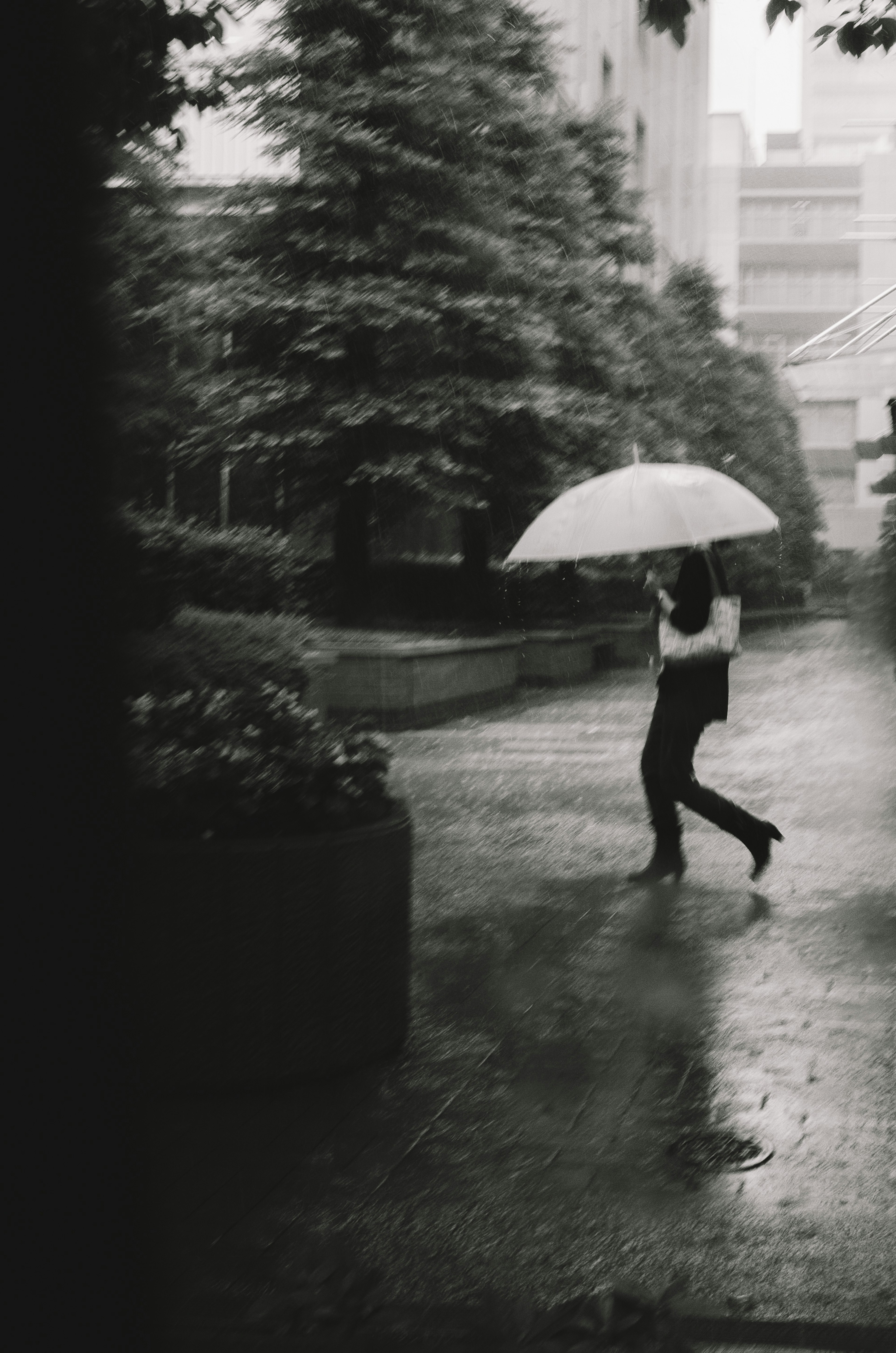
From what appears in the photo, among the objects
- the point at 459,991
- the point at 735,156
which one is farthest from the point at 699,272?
the point at 735,156

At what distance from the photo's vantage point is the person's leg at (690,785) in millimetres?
7492

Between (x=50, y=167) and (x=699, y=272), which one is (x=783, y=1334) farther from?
(x=699, y=272)

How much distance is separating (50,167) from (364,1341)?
262cm

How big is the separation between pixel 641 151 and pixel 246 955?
43.5 metres

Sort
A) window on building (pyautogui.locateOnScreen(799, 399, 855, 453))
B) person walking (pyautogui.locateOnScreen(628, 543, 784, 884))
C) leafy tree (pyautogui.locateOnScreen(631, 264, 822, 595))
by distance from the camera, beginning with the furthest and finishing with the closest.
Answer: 1. window on building (pyautogui.locateOnScreen(799, 399, 855, 453))
2. leafy tree (pyautogui.locateOnScreen(631, 264, 822, 595))
3. person walking (pyautogui.locateOnScreen(628, 543, 784, 884))

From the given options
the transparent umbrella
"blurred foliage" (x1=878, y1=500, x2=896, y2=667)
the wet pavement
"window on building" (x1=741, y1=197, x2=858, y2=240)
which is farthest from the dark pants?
"window on building" (x1=741, y1=197, x2=858, y2=240)

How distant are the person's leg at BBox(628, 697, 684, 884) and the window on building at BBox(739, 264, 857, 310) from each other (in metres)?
103

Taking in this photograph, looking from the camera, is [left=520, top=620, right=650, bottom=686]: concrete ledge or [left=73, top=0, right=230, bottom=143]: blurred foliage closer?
[left=73, top=0, right=230, bottom=143]: blurred foliage

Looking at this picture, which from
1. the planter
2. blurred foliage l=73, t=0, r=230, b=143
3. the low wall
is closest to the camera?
the planter

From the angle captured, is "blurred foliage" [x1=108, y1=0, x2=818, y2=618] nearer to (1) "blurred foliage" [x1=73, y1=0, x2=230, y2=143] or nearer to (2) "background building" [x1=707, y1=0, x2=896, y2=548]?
(1) "blurred foliage" [x1=73, y1=0, x2=230, y2=143]

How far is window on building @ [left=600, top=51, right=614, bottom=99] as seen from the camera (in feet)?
123

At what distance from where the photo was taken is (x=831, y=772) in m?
12.5

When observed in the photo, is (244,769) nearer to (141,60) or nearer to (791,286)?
(141,60)

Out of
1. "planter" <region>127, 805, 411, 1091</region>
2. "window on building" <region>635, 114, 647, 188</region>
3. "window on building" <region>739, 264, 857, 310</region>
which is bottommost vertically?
"planter" <region>127, 805, 411, 1091</region>
